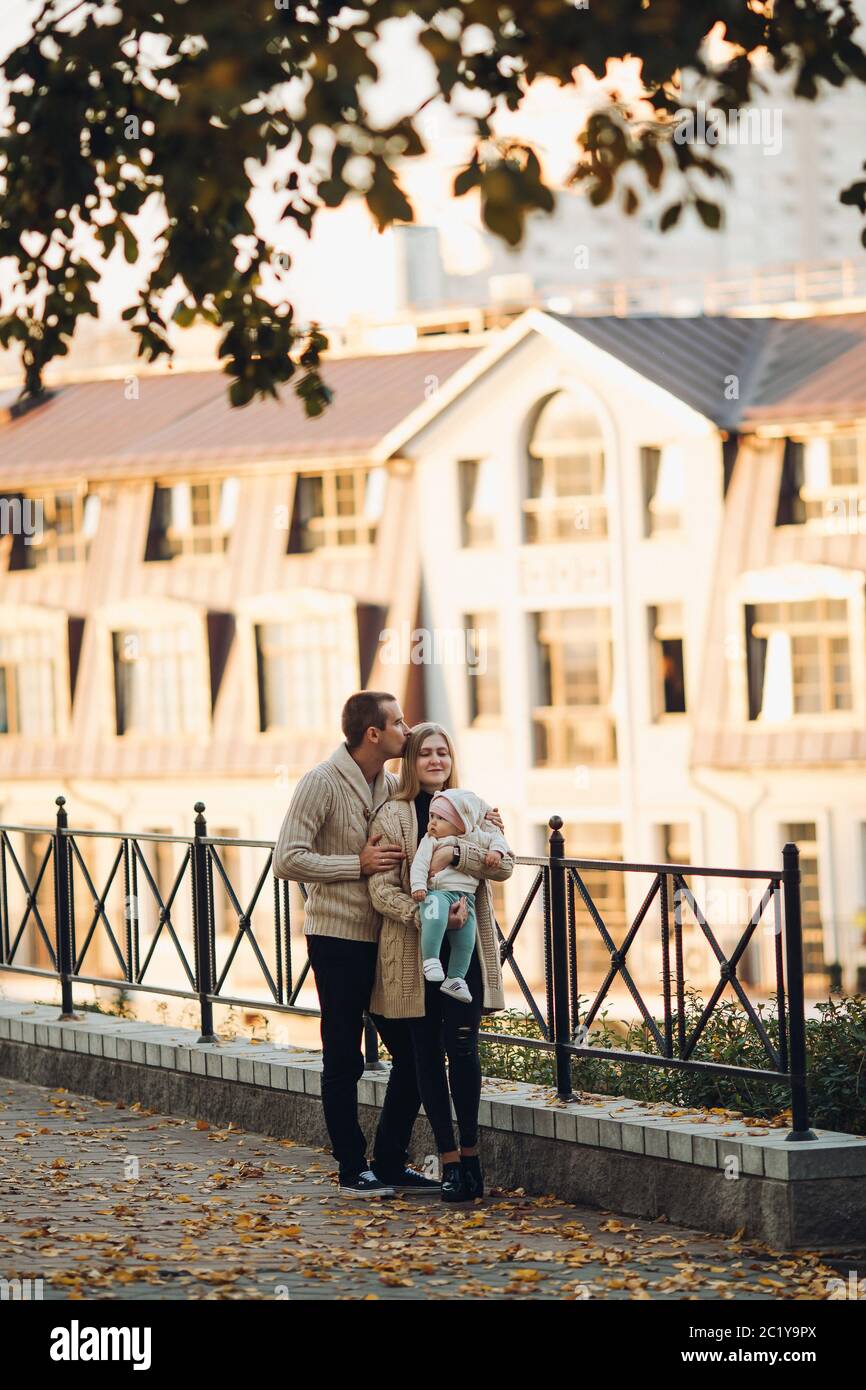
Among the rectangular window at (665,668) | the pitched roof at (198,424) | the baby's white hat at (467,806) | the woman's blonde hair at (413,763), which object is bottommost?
the baby's white hat at (467,806)

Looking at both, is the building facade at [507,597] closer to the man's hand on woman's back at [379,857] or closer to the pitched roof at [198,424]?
the pitched roof at [198,424]

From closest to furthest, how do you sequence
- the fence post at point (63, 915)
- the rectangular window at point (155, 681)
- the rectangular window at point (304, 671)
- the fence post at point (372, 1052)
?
the fence post at point (372, 1052) < the fence post at point (63, 915) < the rectangular window at point (304, 671) < the rectangular window at point (155, 681)

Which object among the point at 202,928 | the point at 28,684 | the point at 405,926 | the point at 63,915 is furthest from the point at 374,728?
the point at 28,684

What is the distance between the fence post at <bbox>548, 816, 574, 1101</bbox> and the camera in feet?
31.7

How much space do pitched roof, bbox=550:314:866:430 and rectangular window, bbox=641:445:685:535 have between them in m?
1.63

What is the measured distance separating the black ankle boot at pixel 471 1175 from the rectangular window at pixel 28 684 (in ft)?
161

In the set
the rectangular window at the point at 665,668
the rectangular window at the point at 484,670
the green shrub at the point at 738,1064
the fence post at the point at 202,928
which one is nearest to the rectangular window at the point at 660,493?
the rectangular window at the point at 665,668

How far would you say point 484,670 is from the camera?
169 ft

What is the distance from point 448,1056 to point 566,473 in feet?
137

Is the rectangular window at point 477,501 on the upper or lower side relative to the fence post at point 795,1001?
upper

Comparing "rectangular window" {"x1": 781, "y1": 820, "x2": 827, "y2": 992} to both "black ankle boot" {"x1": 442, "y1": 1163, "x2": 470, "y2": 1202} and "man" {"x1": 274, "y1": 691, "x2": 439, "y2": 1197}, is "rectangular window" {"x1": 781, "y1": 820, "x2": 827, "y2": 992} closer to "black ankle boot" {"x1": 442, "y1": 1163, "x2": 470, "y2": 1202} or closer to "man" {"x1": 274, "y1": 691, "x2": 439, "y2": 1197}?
"man" {"x1": 274, "y1": 691, "x2": 439, "y2": 1197}

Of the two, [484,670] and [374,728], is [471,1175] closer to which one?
[374,728]

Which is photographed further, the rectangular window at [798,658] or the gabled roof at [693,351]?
the gabled roof at [693,351]

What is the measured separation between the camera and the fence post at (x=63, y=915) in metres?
13.2
